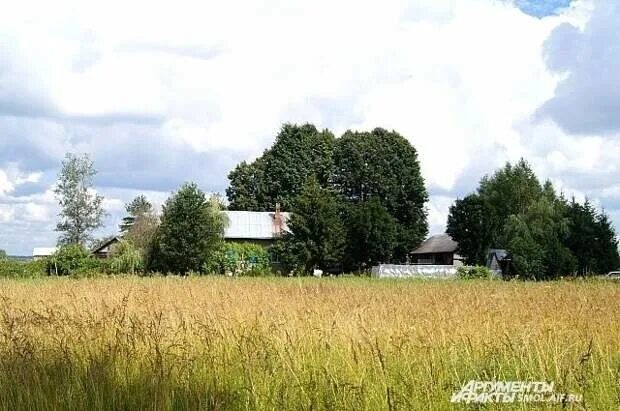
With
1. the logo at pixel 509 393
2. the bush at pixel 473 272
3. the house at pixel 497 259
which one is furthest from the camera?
the house at pixel 497 259

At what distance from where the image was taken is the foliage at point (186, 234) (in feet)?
175

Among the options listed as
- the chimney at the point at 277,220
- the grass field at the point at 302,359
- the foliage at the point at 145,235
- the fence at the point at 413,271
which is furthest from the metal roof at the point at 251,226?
the grass field at the point at 302,359

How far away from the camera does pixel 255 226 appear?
74812mm

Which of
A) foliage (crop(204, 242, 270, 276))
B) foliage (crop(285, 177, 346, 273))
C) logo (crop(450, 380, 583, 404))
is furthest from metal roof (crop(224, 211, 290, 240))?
logo (crop(450, 380, 583, 404))

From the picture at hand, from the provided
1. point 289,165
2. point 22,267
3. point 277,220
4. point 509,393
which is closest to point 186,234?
point 22,267

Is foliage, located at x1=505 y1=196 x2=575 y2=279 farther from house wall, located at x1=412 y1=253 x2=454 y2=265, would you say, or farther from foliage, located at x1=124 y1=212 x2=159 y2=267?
foliage, located at x1=124 y1=212 x2=159 y2=267

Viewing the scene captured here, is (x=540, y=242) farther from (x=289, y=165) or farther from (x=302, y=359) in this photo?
(x=302, y=359)

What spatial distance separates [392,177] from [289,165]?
38.4 ft

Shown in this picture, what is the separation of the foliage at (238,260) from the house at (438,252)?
2607 cm

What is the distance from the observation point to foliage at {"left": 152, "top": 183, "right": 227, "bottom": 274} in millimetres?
53375

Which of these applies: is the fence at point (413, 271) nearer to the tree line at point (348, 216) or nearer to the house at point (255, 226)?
the tree line at point (348, 216)

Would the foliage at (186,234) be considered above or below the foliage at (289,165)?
below

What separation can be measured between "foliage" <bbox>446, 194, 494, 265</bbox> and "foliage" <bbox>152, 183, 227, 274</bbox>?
29.3 m

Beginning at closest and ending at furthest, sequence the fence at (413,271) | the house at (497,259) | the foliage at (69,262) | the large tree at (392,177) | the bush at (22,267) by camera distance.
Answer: the bush at (22,267) → the foliage at (69,262) → the fence at (413,271) → the house at (497,259) → the large tree at (392,177)
